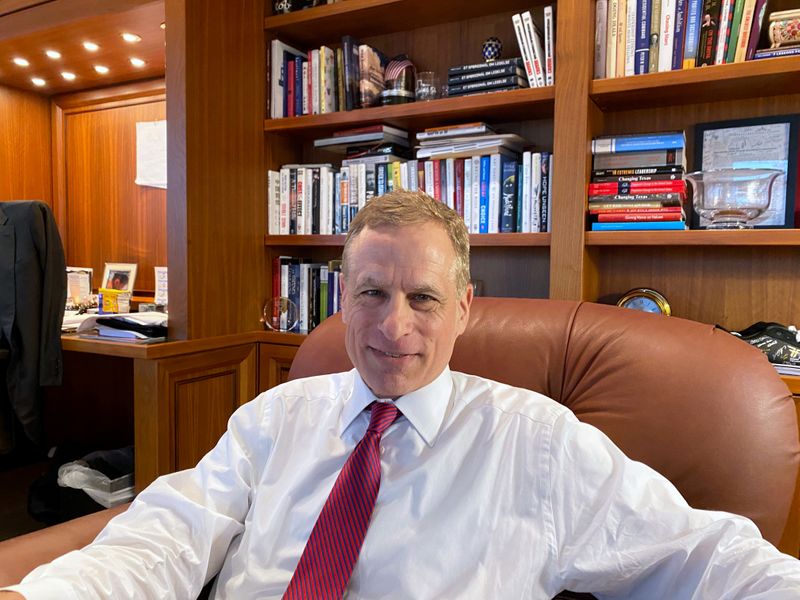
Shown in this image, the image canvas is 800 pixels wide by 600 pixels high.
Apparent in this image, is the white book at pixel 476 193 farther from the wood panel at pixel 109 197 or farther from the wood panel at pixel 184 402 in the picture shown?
the wood panel at pixel 109 197

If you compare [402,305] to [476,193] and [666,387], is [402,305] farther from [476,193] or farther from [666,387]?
[476,193]

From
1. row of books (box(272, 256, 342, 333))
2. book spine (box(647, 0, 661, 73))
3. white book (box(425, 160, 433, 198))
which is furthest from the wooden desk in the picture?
book spine (box(647, 0, 661, 73))

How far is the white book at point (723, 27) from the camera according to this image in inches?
67.0

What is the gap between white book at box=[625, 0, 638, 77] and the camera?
1800 millimetres

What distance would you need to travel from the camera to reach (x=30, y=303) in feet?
6.82

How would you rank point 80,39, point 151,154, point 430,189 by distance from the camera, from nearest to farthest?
point 430,189
point 80,39
point 151,154

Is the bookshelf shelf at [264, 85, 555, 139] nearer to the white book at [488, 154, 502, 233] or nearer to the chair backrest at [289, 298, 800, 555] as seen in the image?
the white book at [488, 154, 502, 233]

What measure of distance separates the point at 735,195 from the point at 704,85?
322 millimetres

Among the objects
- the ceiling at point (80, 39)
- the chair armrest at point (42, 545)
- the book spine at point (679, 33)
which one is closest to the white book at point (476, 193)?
the book spine at point (679, 33)

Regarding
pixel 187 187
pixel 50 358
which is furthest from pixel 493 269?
pixel 50 358

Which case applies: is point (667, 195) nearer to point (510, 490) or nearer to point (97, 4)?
point (510, 490)

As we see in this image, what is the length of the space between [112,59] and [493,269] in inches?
75.3

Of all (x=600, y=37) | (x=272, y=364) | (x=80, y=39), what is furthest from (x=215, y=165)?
(x=600, y=37)

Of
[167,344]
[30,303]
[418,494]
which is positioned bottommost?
[418,494]
